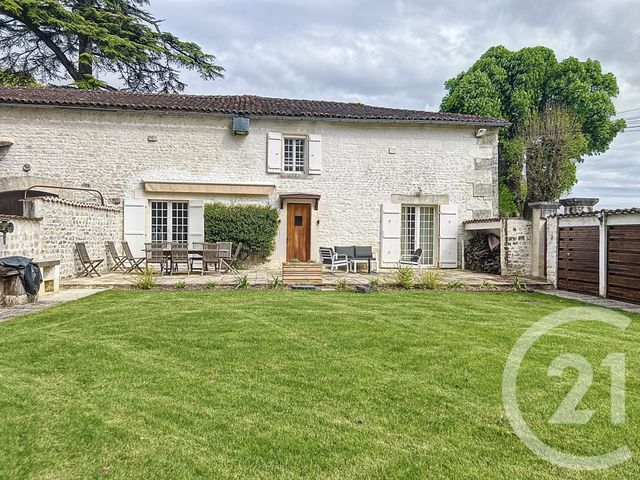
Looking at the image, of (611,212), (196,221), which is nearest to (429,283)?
(611,212)

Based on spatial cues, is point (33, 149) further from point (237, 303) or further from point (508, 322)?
point (508, 322)

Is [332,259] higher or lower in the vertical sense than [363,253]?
lower

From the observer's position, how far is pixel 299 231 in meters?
13.2

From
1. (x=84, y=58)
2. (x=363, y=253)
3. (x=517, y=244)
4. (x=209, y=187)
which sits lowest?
(x=363, y=253)

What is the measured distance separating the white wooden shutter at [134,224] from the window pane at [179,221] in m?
0.85

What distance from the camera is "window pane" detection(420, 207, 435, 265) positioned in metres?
13.9

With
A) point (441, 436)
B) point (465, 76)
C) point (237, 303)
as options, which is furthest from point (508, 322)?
point (465, 76)

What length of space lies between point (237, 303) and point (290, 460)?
15.5ft

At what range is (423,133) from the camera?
1354cm

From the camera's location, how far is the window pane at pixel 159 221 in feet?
41.4

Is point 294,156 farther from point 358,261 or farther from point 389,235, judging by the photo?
point 358,261

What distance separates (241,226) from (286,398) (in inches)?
382

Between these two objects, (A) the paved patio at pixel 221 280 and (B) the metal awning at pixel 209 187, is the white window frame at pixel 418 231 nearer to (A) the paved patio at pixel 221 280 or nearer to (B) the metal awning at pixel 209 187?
(A) the paved patio at pixel 221 280

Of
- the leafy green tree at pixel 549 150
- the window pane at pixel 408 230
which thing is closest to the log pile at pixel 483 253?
the window pane at pixel 408 230
